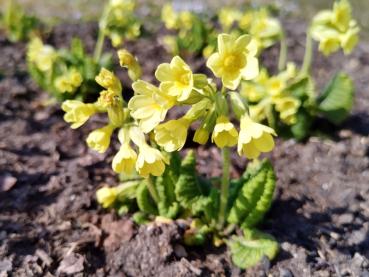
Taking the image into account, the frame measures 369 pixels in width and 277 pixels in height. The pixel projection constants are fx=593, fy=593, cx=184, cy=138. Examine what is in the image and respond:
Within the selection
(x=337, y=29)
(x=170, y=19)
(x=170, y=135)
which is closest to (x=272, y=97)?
(x=337, y=29)

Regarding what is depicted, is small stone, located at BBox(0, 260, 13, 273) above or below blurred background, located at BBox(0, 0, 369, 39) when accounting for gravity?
above

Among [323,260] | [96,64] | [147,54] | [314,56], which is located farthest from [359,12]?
[323,260]

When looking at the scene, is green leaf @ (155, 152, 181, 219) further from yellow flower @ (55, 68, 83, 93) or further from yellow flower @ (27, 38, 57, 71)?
yellow flower @ (27, 38, 57, 71)

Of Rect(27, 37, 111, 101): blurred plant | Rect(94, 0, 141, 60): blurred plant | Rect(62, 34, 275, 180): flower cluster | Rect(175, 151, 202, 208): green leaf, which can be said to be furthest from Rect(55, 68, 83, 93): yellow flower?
Rect(62, 34, 275, 180): flower cluster

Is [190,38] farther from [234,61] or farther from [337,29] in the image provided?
[234,61]

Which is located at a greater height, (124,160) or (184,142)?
(184,142)

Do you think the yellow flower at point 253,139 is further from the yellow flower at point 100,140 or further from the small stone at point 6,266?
the small stone at point 6,266

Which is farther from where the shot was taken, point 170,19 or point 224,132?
point 170,19
